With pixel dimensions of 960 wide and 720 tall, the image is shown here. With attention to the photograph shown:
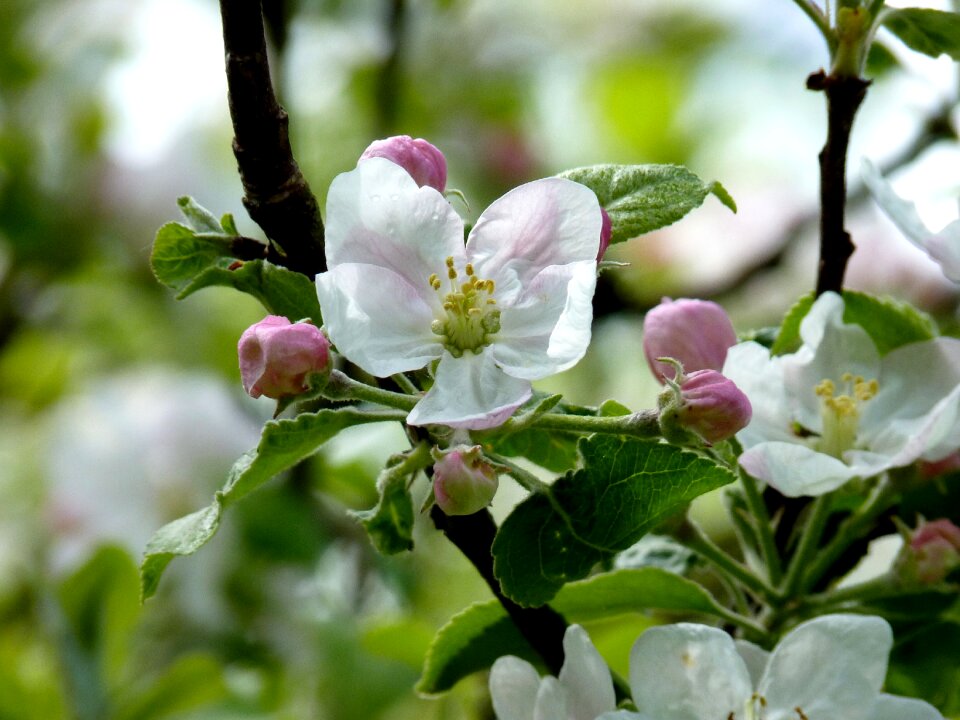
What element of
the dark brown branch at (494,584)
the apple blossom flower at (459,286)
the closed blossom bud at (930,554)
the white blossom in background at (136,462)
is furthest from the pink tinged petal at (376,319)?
the white blossom in background at (136,462)

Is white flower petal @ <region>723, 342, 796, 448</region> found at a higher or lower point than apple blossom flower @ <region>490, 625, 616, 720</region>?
higher

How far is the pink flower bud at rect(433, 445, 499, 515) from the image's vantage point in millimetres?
738

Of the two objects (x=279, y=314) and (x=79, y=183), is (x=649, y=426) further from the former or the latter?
(x=79, y=183)

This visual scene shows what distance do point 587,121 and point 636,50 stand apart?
2.00 feet

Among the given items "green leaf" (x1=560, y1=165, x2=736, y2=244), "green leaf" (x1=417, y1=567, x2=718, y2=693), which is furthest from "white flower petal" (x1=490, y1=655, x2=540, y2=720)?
"green leaf" (x1=560, y1=165, x2=736, y2=244)

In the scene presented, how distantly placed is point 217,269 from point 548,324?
0.75 ft

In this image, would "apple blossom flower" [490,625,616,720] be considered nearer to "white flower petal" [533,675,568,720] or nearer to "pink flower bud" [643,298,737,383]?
"white flower petal" [533,675,568,720]

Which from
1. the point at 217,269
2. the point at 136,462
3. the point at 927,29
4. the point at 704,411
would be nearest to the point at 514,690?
the point at 704,411

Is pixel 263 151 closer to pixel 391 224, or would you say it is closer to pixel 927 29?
pixel 391 224

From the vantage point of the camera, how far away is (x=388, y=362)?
0.81 m

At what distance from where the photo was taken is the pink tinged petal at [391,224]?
0.82m

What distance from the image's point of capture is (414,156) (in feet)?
2.82

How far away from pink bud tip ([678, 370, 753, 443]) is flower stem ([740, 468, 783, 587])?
0.20m

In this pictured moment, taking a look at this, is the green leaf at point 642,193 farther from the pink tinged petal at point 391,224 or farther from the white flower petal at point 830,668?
the white flower petal at point 830,668
